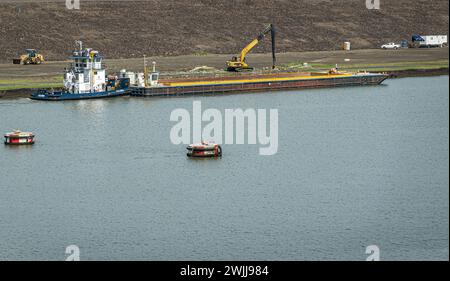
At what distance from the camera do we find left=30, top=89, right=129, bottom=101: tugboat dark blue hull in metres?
125

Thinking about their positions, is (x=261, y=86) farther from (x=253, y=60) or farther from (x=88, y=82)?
(x=253, y=60)

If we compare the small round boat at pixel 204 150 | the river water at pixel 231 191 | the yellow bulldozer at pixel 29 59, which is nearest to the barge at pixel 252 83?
the river water at pixel 231 191

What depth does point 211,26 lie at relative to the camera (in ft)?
602

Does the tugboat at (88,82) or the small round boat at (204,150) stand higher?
the tugboat at (88,82)

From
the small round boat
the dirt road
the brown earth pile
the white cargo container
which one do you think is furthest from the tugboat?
the white cargo container

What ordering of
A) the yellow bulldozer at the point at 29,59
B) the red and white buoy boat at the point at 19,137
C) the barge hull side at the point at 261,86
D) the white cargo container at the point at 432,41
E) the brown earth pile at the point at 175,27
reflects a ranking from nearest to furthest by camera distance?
the red and white buoy boat at the point at 19,137 → the barge hull side at the point at 261,86 → the yellow bulldozer at the point at 29,59 → the brown earth pile at the point at 175,27 → the white cargo container at the point at 432,41

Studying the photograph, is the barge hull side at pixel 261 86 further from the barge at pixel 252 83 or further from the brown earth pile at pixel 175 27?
the brown earth pile at pixel 175 27

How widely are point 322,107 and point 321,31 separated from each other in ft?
246

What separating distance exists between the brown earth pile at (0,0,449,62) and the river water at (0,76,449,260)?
5690cm

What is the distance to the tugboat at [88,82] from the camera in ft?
426

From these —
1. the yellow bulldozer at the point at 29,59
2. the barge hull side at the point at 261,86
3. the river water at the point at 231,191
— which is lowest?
the river water at the point at 231,191

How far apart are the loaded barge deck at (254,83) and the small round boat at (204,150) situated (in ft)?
164

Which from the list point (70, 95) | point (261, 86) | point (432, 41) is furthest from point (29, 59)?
point (432, 41)

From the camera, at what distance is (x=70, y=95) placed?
5039 inches
